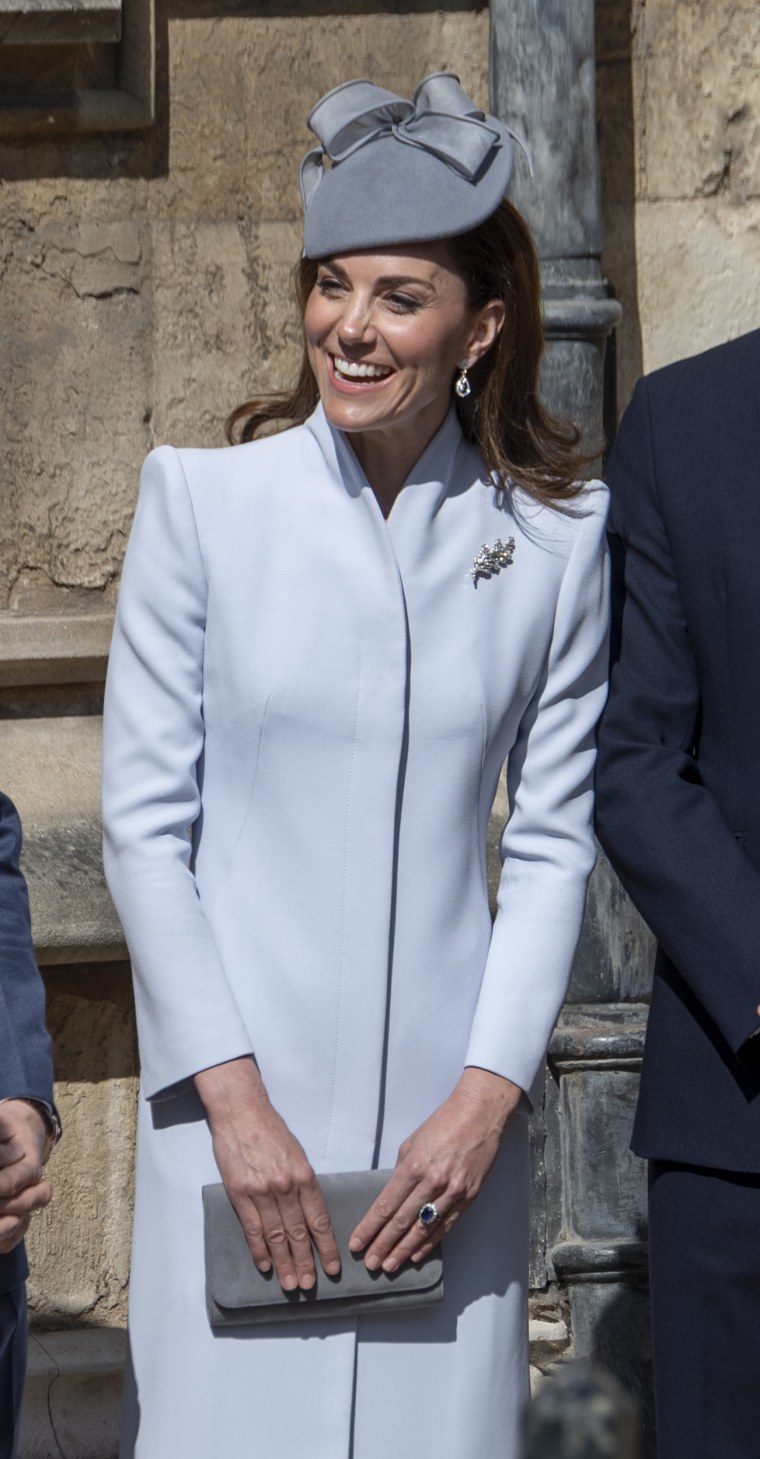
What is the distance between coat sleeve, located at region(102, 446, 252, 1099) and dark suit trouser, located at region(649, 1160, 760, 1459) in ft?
1.88

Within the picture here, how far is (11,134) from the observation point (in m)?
3.34

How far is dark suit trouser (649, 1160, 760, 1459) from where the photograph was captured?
6.98 feet

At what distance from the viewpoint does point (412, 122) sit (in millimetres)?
2170

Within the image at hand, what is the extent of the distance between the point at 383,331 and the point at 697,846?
686mm

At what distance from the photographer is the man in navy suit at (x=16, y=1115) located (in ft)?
6.07

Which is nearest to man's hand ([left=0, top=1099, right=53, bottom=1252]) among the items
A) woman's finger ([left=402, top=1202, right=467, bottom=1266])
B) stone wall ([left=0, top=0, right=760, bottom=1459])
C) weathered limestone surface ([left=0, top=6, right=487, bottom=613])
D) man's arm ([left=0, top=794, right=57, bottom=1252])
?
man's arm ([left=0, top=794, right=57, bottom=1252])

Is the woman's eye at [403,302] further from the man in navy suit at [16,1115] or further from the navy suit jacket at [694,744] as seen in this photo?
the man in navy suit at [16,1115]

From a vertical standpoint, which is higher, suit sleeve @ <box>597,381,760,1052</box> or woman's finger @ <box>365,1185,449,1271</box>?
suit sleeve @ <box>597,381,760,1052</box>

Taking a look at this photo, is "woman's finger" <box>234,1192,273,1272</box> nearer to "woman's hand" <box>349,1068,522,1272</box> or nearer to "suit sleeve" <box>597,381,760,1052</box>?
"woman's hand" <box>349,1068,522,1272</box>

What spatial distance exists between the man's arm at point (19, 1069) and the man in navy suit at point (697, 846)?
0.69m

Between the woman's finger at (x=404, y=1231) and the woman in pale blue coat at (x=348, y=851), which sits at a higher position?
the woman in pale blue coat at (x=348, y=851)

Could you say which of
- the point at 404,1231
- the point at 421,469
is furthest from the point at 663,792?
the point at 404,1231

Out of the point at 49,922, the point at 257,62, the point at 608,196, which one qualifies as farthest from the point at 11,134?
the point at 49,922

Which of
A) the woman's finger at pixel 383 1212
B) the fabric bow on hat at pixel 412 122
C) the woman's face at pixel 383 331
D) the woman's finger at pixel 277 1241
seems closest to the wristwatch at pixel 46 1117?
the woman's finger at pixel 277 1241
